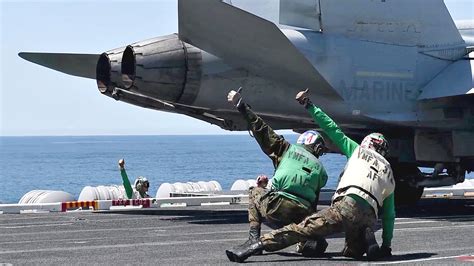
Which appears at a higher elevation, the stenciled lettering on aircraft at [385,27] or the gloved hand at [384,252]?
the stenciled lettering on aircraft at [385,27]

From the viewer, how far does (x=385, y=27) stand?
848 inches

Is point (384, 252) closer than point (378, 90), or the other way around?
point (384, 252)

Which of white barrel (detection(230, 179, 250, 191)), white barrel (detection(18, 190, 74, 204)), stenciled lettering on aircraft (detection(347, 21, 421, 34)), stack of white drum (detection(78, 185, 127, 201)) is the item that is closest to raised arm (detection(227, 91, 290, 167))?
stenciled lettering on aircraft (detection(347, 21, 421, 34))

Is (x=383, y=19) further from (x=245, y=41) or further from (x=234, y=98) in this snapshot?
(x=234, y=98)

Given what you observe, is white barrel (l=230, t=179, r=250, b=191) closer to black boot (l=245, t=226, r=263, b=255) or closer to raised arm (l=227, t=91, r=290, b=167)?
raised arm (l=227, t=91, r=290, b=167)

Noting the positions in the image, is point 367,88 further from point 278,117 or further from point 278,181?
point 278,181

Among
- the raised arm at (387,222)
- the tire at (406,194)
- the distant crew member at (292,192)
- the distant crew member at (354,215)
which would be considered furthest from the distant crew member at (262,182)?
the tire at (406,194)

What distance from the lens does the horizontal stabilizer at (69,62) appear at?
Answer: 70.9 feet

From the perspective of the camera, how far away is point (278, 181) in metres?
13.3

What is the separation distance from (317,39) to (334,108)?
4.95 feet

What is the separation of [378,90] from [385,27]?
1396mm

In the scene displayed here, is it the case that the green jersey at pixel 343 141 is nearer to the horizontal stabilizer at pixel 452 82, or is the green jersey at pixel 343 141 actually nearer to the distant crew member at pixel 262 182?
the distant crew member at pixel 262 182

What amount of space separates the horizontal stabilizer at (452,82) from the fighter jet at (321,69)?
2cm

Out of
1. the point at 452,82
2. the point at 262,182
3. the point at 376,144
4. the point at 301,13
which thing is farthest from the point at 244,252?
the point at 452,82
